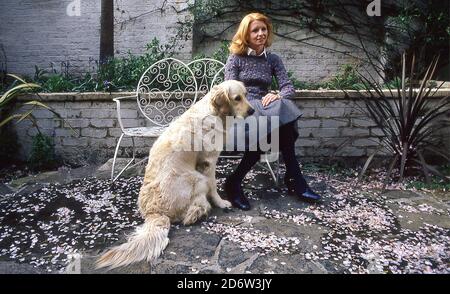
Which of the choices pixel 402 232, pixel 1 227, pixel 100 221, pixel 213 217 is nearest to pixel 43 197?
pixel 1 227

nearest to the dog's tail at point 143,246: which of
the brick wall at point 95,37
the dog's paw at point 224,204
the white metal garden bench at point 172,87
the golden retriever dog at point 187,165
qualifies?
the golden retriever dog at point 187,165

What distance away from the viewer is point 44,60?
21.3ft

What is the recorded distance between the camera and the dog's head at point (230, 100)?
264 cm

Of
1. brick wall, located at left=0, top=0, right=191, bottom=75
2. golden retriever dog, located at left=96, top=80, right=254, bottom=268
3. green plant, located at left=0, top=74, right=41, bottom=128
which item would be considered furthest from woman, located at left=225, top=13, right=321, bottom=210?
brick wall, located at left=0, top=0, right=191, bottom=75

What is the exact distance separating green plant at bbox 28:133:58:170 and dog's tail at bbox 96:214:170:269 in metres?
2.50

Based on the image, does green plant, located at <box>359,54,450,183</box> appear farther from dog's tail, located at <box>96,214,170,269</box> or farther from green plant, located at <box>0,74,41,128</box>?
green plant, located at <box>0,74,41,128</box>

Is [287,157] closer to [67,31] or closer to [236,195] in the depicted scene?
[236,195]

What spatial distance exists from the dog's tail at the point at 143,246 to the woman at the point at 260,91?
0.82 m

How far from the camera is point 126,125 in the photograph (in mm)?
4430

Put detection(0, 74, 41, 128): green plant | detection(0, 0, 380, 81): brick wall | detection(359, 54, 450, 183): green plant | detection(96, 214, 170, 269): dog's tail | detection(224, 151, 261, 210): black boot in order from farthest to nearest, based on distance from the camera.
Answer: detection(0, 0, 380, 81): brick wall → detection(0, 74, 41, 128): green plant → detection(359, 54, 450, 183): green plant → detection(224, 151, 261, 210): black boot → detection(96, 214, 170, 269): dog's tail

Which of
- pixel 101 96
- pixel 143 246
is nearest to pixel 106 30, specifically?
pixel 101 96

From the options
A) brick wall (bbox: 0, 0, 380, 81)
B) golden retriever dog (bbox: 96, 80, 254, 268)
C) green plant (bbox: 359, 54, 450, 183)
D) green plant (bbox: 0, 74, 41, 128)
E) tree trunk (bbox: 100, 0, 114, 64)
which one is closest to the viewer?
golden retriever dog (bbox: 96, 80, 254, 268)

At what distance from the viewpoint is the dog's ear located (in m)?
2.63

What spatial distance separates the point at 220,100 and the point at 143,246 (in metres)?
1.17
